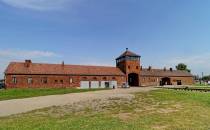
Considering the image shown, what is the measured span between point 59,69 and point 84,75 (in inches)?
257

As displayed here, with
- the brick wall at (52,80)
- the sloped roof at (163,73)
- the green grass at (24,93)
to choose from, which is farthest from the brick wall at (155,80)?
the green grass at (24,93)

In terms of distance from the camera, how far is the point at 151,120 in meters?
12.8

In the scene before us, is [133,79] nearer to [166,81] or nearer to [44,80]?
[166,81]

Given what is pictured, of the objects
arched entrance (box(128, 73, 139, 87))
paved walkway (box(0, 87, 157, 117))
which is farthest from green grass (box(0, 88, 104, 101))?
arched entrance (box(128, 73, 139, 87))

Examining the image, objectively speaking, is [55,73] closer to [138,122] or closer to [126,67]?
[126,67]

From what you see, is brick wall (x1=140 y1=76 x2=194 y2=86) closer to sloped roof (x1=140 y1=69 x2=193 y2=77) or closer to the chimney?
sloped roof (x1=140 y1=69 x2=193 y2=77)

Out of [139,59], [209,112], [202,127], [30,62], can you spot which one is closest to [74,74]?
[30,62]

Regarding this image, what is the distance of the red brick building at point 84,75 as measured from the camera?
53.9 m

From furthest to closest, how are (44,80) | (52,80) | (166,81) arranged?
(166,81), (52,80), (44,80)

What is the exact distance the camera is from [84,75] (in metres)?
61.4

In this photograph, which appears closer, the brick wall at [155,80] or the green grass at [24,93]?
the green grass at [24,93]

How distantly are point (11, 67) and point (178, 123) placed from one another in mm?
48582

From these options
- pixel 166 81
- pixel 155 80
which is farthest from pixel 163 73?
pixel 155 80

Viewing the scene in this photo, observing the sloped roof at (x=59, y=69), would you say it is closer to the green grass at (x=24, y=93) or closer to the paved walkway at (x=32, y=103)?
the green grass at (x=24, y=93)
